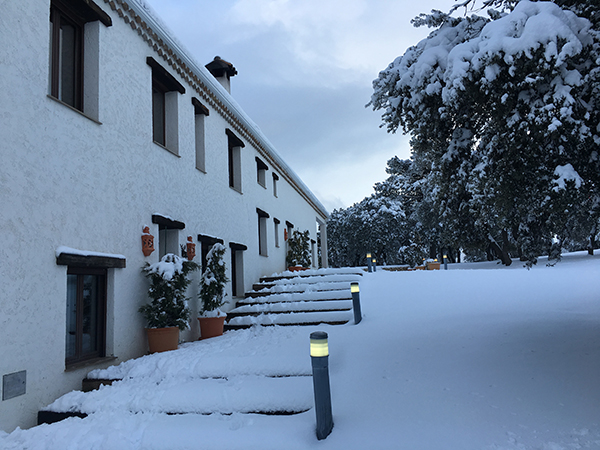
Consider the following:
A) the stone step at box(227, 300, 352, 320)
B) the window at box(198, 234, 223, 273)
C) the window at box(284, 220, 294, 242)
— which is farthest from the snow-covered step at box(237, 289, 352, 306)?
the window at box(284, 220, 294, 242)

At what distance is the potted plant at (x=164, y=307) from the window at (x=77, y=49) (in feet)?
9.02

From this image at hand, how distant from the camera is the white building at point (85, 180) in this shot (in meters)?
4.84

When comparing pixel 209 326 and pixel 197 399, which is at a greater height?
pixel 209 326

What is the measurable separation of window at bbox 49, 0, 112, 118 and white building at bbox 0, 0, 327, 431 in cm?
2

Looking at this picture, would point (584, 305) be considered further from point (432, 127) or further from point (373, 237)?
point (373, 237)

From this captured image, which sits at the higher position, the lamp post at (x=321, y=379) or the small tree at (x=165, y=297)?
the small tree at (x=165, y=297)

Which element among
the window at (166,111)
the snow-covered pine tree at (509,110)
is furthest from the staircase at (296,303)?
the window at (166,111)

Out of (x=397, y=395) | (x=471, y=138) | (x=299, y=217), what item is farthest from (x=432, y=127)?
(x=299, y=217)

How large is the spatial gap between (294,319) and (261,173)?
770 centimetres

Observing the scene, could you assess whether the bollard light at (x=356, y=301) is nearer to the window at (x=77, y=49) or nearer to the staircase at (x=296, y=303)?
the staircase at (x=296, y=303)

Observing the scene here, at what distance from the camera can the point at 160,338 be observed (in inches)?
278

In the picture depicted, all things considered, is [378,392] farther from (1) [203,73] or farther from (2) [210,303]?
(1) [203,73]

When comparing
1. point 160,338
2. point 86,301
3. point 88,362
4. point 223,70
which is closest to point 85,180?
point 86,301

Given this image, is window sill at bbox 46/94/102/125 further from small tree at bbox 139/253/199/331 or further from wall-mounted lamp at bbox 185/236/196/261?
wall-mounted lamp at bbox 185/236/196/261
